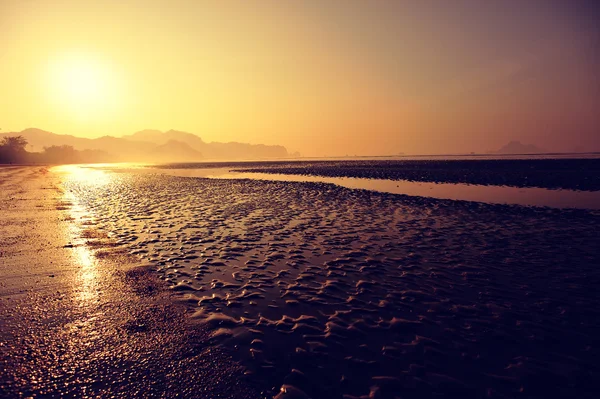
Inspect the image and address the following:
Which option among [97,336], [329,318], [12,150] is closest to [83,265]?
[97,336]

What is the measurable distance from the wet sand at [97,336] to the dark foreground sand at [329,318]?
0.05m

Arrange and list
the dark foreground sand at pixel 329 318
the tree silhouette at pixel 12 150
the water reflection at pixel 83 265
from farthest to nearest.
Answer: the tree silhouette at pixel 12 150 → the water reflection at pixel 83 265 → the dark foreground sand at pixel 329 318

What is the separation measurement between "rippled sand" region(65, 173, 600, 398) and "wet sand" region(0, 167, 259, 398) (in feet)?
2.10

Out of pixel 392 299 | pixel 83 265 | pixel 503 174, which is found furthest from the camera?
pixel 503 174

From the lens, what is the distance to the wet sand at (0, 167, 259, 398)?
5473mm

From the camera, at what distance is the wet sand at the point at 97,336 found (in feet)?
18.0

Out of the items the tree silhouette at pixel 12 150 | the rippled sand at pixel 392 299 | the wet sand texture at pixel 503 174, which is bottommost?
the rippled sand at pixel 392 299

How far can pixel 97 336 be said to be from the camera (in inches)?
279

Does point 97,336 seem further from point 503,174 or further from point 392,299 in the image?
point 503,174

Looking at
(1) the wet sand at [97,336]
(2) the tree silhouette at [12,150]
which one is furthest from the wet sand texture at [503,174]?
(2) the tree silhouette at [12,150]

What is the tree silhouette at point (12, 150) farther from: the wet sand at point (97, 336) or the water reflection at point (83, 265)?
the wet sand at point (97, 336)

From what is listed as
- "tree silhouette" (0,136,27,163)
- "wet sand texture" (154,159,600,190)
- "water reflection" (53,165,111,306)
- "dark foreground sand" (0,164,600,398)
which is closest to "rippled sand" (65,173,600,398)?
"dark foreground sand" (0,164,600,398)

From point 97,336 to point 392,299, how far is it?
8579mm

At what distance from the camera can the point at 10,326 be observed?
7.38m
